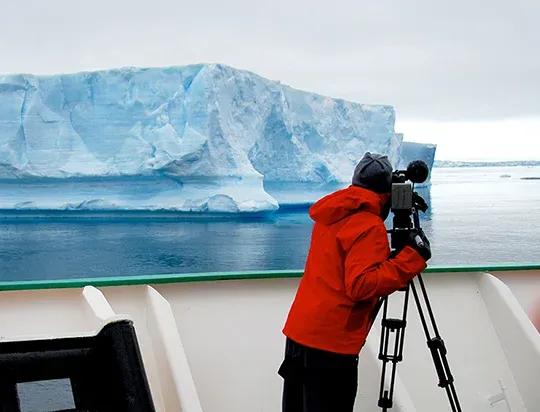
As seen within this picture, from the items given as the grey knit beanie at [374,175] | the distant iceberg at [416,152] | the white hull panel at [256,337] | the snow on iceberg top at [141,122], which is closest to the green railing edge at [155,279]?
the white hull panel at [256,337]

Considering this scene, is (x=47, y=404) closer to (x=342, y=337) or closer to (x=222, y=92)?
(x=342, y=337)

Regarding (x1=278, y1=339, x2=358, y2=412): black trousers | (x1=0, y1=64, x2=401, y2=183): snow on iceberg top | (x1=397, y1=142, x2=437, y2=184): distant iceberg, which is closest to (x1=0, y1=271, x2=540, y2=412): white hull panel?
(x1=278, y1=339, x2=358, y2=412): black trousers

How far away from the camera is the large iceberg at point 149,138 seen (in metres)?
6.54

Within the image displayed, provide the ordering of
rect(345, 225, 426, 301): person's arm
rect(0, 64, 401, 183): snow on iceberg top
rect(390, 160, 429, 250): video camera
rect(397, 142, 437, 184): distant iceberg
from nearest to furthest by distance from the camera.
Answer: rect(345, 225, 426, 301): person's arm, rect(390, 160, 429, 250): video camera, rect(0, 64, 401, 183): snow on iceberg top, rect(397, 142, 437, 184): distant iceberg

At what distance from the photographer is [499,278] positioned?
7.84ft

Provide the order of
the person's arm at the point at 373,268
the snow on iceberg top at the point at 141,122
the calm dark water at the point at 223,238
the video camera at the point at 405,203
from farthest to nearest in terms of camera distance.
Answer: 1. the calm dark water at the point at 223,238
2. the snow on iceberg top at the point at 141,122
3. the video camera at the point at 405,203
4. the person's arm at the point at 373,268

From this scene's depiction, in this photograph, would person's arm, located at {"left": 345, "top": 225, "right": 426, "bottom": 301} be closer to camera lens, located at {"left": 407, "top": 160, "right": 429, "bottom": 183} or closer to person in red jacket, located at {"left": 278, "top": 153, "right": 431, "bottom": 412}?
person in red jacket, located at {"left": 278, "top": 153, "right": 431, "bottom": 412}

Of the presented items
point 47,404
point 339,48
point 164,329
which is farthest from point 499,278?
point 339,48

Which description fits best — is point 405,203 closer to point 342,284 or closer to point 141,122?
point 342,284

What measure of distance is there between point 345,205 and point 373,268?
4.7 inches

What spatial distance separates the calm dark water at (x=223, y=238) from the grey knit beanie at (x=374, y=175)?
598 centimetres

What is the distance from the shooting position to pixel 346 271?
130 cm

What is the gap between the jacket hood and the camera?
1.32 metres

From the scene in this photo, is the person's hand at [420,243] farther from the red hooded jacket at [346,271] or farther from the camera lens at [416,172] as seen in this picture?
the camera lens at [416,172]
